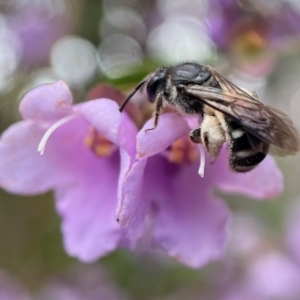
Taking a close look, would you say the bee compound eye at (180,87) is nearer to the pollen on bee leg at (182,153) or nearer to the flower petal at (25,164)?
the pollen on bee leg at (182,153)

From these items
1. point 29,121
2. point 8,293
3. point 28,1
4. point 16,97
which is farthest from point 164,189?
point 28,1

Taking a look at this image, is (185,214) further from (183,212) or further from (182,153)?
(182,153)

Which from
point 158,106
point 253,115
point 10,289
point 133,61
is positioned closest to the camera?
point 253,115

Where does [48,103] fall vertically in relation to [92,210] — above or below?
above

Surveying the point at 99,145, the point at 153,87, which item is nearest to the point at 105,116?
the point at 153,87

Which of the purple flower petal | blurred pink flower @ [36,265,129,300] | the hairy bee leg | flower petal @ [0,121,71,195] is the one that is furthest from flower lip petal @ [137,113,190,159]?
blurred pink flower @ [36,265,129,300]

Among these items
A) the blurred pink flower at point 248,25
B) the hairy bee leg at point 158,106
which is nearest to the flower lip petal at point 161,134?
the hairy bee leg at point 158,106

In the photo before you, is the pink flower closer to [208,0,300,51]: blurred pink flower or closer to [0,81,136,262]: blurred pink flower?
[0,81,136,262]: blurred pink flower
